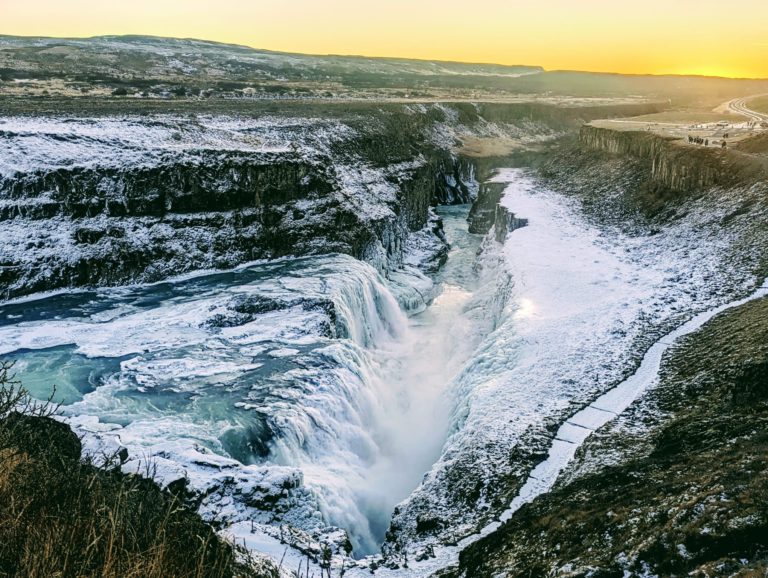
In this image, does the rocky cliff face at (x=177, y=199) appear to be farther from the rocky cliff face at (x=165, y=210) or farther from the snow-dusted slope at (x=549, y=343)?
the snow-dusted slope at (x=549, y=343)

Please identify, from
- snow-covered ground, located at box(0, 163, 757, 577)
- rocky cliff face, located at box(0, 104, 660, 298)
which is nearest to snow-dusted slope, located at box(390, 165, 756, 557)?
snow-covered ground, located at box(0, 163, 757, 577)

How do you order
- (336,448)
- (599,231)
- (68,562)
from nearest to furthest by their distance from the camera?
(68,562) → (336,448) → (599,231)

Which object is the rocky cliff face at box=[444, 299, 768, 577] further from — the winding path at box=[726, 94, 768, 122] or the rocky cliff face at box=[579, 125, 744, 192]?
the winding path at box=[726, 94, 768, 122]

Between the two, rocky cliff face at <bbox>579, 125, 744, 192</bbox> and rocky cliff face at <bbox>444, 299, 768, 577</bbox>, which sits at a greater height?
rocky cliff face at <bbox>579, 125, 744, 192</bbox>

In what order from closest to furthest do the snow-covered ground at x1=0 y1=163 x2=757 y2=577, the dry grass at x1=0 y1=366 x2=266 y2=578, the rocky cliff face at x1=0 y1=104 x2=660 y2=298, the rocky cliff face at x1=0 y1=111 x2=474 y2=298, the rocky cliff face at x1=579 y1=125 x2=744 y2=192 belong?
the dry grass at x1=0 y1=366 x2=266 y2=578, the snow-covered ground at x1=0 y1=163 x2=757 y2=577, the rocky cliff face at x1=0 y1=111 x2=474 y2=298, the rocky cliff face at x1=0 y1=104 x2=660 y2=298, the rocky cliff face at x1=579 y1=125 x2=744 y2=192

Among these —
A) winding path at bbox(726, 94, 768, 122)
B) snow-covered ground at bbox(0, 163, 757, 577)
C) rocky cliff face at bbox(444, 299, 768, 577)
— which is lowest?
snow-covered ground at bbox(0, 163, 757, 577)

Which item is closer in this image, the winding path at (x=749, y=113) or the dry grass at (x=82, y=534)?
the dry grass at (x=82, y=534)

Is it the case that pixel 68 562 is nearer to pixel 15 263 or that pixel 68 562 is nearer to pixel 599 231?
pixel 15 263

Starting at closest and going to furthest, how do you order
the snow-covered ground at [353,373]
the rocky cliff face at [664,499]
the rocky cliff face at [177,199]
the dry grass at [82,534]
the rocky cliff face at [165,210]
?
the dry grass at [82,534], the rocky cliff face at [664,499], the snow-covered ground at [353,373], the rocky cliff face at [165,210], the rocky cliff face at [177,199]

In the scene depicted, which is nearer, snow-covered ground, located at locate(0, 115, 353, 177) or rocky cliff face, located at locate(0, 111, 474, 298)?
rocky cliff face, located at locate(0, 111, 474, 298)

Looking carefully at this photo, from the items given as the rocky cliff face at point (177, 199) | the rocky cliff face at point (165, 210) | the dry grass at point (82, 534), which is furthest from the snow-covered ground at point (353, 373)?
the dry grass at point (82, 534)

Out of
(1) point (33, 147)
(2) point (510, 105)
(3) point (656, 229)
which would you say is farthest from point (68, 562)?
(2) point (510, 105)
